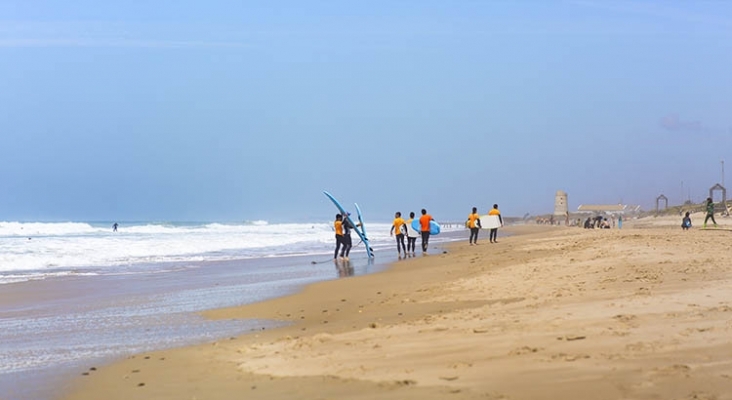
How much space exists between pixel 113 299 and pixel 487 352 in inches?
386

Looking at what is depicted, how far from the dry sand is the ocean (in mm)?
690

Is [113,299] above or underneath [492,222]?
underneath

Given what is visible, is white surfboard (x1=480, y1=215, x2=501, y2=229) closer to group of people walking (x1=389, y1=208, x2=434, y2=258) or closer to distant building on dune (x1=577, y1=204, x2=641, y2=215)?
group of people walking (x1=389, y1=208, x2=434, y2=258)

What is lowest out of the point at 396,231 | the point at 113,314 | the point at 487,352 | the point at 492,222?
the point at 113,314

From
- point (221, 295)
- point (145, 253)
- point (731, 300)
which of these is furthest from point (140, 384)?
point (145, 253)

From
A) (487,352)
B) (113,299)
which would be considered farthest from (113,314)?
(487,352)

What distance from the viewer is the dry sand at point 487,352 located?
5.83 meters

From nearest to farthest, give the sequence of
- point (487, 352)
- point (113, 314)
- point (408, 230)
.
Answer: point (487, 352)
point (113, 314)
point (408, 230)

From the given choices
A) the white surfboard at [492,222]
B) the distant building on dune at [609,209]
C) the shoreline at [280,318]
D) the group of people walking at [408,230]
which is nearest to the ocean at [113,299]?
the shoreline at [280,318]

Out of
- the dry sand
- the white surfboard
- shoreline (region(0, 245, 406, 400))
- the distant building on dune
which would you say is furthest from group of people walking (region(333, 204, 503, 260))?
the distant building on dune

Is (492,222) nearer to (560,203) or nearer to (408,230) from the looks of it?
(408,230)

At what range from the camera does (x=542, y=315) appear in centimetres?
848

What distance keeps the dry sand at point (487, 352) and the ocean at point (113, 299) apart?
69 cm

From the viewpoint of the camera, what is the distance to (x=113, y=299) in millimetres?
14938
